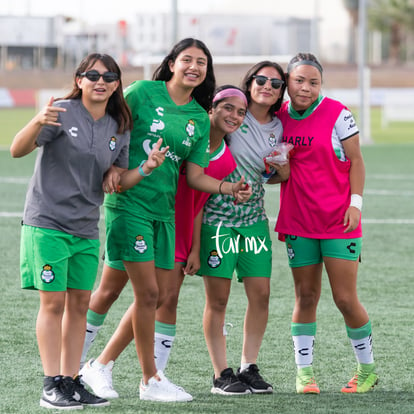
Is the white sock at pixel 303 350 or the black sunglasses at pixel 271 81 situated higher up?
the black sunglasses at pixel 271 81

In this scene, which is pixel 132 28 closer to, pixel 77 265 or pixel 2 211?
pixel 2 211

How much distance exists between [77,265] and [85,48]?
61.7 m

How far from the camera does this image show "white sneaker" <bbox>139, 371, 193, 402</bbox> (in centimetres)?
553

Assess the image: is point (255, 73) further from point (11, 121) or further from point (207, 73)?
point (11, 121)

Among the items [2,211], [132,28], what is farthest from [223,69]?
[2,211]

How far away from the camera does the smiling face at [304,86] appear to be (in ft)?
19.0

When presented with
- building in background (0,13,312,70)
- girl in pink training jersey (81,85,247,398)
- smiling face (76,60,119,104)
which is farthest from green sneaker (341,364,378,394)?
building in background (0,13,312,70)

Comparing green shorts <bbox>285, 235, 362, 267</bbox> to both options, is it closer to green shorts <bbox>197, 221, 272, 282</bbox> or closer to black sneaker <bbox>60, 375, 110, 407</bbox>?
green shorts <bbox>197, 221, 272, 282</bbox>

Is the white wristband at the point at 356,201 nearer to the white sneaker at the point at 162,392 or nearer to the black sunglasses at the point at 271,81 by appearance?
the black sunglasses at the point at 271,81

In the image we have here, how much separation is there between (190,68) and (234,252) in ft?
3.58

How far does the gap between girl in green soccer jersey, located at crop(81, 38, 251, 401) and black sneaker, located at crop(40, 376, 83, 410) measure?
1.54 feet

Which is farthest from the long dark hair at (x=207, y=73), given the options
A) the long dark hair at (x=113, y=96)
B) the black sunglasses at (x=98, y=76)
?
the black sunglasses at (x=98, y=76)

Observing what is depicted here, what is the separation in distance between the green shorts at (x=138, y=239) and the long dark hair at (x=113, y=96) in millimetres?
491

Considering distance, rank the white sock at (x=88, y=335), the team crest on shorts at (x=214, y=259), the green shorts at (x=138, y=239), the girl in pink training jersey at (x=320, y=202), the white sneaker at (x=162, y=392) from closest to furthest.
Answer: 1. the green shorts at (x=138, y=239)
2. the white sneaker at (x=162, y=392)
3. the girl in pink training jersey at (x=320, y=202)
4. the team crest on shorts at (x=214, y=259)
5. the white sock at (x=88, y=335)
